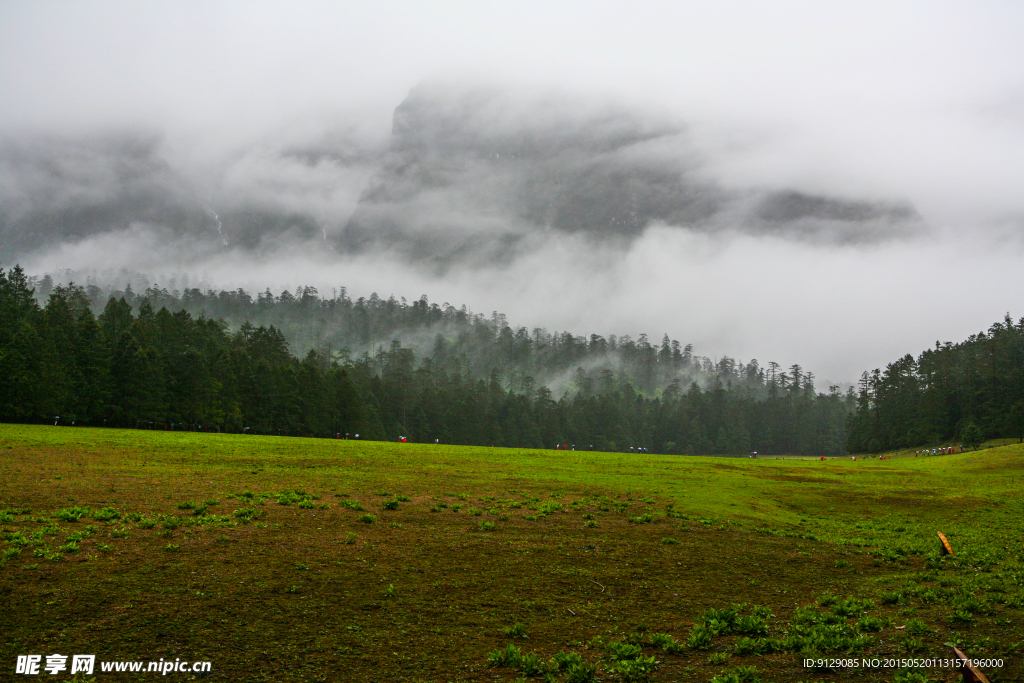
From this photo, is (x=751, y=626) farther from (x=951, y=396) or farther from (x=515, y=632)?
(x=951, y=396)

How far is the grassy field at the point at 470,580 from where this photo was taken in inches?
627

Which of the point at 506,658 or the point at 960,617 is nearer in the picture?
the point at 506,658

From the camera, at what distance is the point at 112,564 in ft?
67.3

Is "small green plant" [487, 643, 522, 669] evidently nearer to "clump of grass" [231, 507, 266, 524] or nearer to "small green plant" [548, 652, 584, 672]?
"small green plant" [548, 652, 584, 672]

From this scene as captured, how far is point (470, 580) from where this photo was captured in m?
Result: 22.7

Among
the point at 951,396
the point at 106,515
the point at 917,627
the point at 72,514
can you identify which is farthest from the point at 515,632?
the point at 951,396

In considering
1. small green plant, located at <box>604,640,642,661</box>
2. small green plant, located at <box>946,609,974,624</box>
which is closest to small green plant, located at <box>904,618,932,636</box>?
small green plant, located at <box>946,609,974,624</box>

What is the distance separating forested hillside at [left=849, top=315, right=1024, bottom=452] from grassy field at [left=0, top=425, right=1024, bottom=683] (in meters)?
130

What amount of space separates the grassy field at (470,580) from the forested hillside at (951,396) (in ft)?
427

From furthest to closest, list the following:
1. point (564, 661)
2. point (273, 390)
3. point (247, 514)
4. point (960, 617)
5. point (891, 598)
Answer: point (273, 390), point (247, 514), point (891, 598), point (960, 617), point (564, 661)

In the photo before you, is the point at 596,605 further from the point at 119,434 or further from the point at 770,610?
the point at 119,434

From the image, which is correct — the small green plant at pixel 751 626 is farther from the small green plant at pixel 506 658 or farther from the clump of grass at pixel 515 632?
the small green plant at pixel 506 658

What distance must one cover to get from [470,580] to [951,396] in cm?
18864

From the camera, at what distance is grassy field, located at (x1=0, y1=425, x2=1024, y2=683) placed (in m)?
15.9
